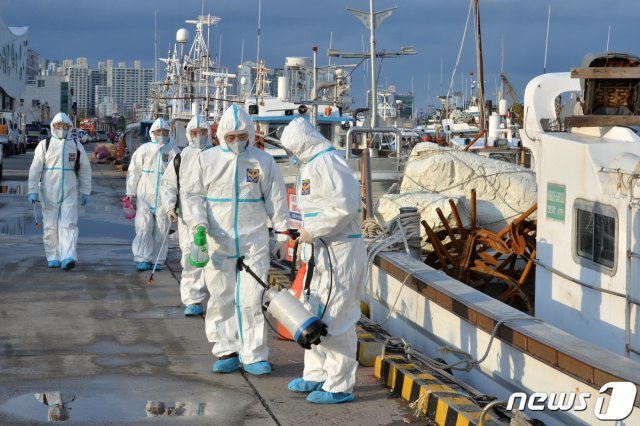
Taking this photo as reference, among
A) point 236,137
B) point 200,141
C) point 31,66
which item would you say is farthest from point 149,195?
point 31,66

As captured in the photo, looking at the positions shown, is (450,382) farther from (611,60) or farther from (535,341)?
(611,60)

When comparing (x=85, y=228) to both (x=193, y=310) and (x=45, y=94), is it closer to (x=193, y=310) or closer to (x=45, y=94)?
(x=193, y=310)

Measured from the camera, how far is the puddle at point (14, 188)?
29692mm

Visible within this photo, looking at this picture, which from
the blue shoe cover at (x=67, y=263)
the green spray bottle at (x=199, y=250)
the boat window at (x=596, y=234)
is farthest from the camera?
the blue shoe cover at (x=67, y=263)

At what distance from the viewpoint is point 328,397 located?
295 inches

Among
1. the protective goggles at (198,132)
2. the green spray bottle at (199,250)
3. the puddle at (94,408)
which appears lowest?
the puddle at (94,408)

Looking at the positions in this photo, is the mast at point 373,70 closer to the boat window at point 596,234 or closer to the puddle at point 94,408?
the boat window at point 596,234

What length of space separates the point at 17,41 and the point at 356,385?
95.5m

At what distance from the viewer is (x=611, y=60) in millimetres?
9047

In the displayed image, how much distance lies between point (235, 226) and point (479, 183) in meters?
5.44

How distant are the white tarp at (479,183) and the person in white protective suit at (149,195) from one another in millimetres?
3439

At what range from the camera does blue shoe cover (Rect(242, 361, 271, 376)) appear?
8383 millimetres

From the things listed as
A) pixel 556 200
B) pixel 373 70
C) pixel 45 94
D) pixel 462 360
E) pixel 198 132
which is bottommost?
pixel 462 360

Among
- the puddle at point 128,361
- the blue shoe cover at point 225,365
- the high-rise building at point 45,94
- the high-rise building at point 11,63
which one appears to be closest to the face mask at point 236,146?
the blue shoe cover at point 225,365
